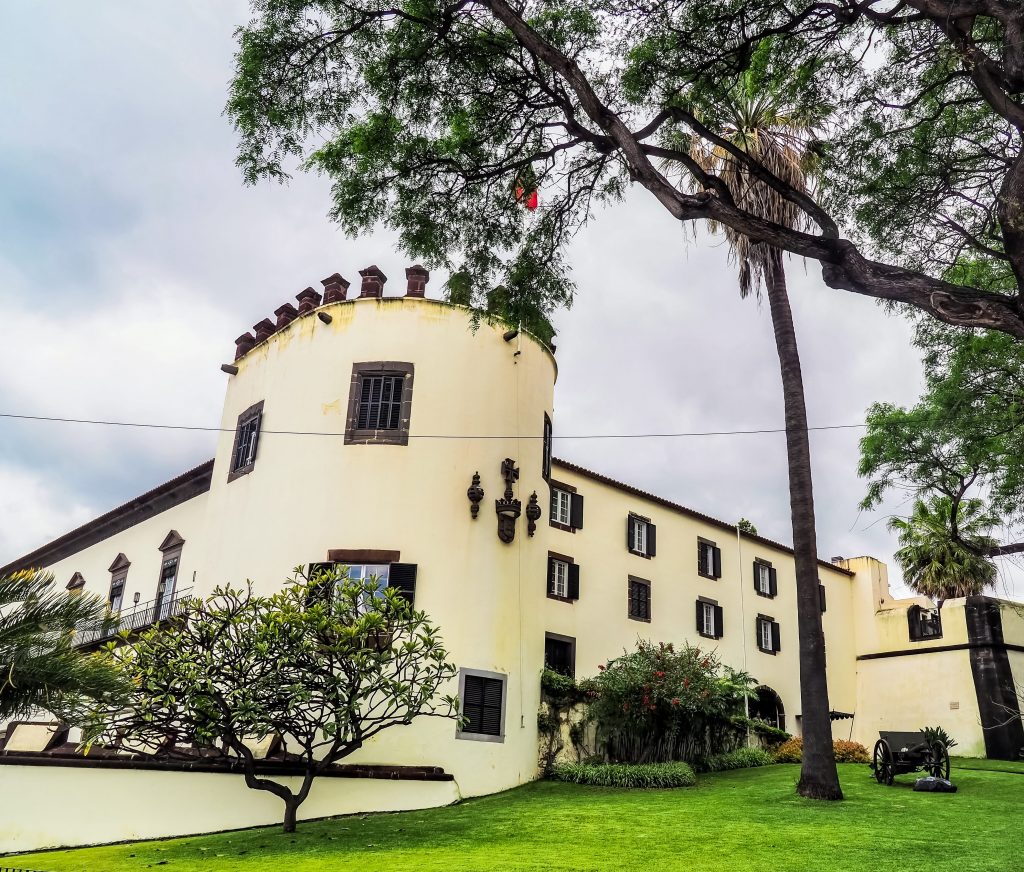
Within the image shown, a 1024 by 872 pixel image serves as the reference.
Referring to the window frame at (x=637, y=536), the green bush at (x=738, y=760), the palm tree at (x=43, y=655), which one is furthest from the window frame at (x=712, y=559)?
the palm tree at (x=43, y=655)

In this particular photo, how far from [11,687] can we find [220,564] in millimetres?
12000

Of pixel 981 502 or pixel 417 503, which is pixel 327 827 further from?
pixel 981 502

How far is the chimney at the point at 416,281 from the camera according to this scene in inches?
844

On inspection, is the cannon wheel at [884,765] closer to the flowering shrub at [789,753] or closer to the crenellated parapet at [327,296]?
the flowering shrub at [789,753]

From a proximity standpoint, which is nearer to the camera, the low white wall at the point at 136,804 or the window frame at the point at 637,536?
the low white wall at the point at 136,804

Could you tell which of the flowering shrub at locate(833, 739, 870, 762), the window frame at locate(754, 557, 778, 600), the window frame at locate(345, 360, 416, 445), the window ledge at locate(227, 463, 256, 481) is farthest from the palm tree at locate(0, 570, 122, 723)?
the window frame at locate(754, 557, 778, 600)

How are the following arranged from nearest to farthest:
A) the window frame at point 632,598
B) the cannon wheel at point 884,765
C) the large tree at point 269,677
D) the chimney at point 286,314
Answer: the large tree at point 269,677
the cannon wheel at point 884,765
the chimney at point 286,314
the window frame at point 632,598

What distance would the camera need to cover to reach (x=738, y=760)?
22422mm

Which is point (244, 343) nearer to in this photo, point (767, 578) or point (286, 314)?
point (286, 314)

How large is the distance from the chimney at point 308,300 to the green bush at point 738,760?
14.9 m

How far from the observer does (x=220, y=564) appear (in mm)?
21266

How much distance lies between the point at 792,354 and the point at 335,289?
11.1 meters

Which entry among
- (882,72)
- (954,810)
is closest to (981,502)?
(954,810)

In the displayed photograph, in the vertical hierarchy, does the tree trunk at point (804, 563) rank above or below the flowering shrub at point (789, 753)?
above
